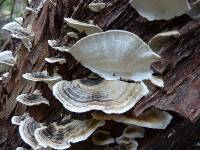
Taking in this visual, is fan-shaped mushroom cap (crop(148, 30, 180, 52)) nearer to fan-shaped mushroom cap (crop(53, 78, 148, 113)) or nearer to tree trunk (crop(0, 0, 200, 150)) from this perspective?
tree trunk (crop(0, 0, 200, 150))

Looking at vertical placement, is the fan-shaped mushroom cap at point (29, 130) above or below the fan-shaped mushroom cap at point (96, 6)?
below

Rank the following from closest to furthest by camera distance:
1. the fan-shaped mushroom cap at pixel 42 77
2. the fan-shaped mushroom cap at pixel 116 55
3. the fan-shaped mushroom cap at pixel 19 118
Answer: the fan-shaped mushroom cap at pixel 116 55 → the fan-shaped mushroom cap at pixel 42 77 → the fan-shaped mushroom cap at pixel 19 118

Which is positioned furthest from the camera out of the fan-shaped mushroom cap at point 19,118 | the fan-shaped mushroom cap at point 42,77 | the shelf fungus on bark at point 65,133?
the fan-shaped mushroom cap at point 19,118

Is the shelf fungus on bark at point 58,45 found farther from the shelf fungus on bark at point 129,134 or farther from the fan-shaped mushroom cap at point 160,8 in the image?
the shelf fungus on bark at point 129,134

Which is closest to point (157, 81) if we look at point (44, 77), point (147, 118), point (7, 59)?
point (147, 118)

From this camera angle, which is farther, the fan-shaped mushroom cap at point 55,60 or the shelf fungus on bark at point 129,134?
the fan-shaped mushroom cap at point 55,60

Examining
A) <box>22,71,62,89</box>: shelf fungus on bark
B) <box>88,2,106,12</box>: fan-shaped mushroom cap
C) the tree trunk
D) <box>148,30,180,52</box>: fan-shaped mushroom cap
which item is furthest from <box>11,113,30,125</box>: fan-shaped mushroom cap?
<box>148,30,180,52</box>: fan-shaped mushroom cap

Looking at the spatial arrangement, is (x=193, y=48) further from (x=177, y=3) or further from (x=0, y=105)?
(x=0, y=105)

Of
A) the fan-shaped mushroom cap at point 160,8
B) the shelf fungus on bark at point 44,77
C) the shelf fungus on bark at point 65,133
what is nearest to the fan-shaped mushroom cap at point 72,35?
the shelf fungus on bark at point 44,77
